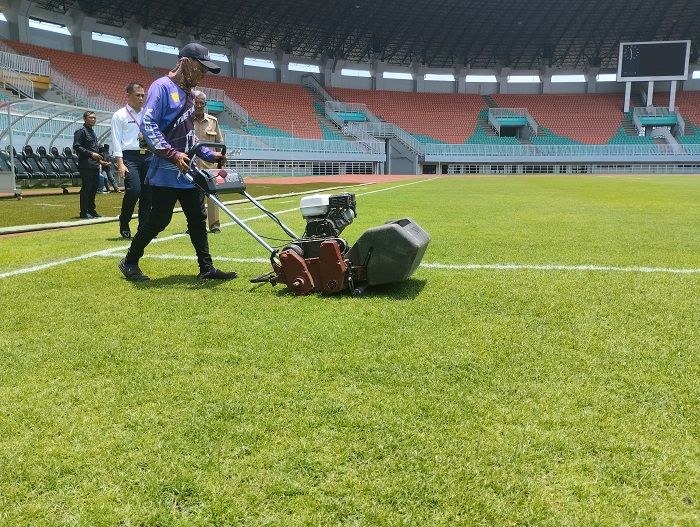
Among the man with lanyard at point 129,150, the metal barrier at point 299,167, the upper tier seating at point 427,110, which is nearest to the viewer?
the man with lanyard at point 129,150

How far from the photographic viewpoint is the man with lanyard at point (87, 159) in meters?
9.27

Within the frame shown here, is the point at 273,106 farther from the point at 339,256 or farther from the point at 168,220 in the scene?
the point at 339,256

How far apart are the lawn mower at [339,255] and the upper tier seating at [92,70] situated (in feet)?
122

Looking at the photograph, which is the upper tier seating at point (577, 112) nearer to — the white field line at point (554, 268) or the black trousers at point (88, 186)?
the black trousers at point (88, 186)

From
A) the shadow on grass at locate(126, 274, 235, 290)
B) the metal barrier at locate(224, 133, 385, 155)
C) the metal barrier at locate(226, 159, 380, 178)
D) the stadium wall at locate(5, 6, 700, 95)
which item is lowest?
the shadow on grass at locate(126, 274, 235, 290)

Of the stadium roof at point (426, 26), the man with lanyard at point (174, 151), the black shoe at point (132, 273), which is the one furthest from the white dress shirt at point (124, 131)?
the stadium roof at point (426, 26)

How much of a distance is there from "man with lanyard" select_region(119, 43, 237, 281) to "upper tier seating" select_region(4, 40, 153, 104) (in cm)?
3623

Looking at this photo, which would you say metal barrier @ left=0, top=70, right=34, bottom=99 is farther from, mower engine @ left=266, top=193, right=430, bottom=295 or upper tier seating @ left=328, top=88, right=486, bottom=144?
upper tier seating @ left=328, top=88, right=486, bottom=144

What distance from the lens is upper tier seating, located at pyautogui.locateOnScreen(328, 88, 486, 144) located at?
2291 inches

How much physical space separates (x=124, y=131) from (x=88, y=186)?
9.82 feet

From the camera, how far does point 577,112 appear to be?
61.0 metres

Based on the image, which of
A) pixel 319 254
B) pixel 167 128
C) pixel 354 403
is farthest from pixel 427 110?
pixel 354 403

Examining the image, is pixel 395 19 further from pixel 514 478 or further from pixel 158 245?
pixel 514 478

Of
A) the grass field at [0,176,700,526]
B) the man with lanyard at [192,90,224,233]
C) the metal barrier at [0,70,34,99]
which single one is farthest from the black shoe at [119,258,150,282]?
the metal barrier at [0,70,34,99]
